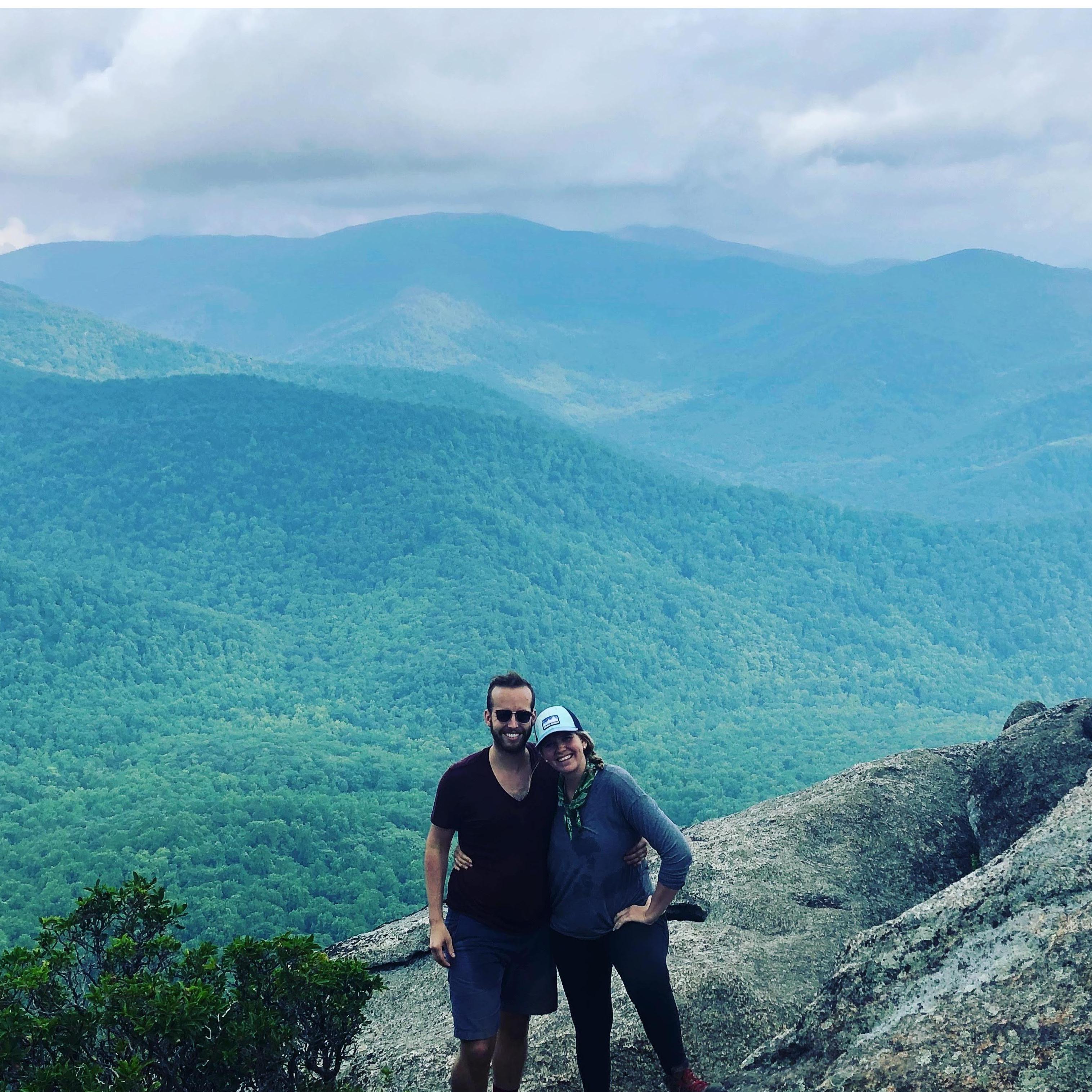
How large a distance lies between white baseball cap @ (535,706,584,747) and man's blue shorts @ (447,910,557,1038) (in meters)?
1.52

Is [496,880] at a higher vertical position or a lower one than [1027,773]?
higher

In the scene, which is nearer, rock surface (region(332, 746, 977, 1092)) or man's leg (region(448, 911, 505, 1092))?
man's leg (region(448, 911, 505, 1092))

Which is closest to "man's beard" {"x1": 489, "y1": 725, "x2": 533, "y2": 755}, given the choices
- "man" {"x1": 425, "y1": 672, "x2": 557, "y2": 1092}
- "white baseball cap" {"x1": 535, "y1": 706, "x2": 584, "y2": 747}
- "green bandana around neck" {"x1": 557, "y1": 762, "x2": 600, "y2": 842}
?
"man" {"x1": 425, "y1": 672, "x2": 557, "y2": 1092}

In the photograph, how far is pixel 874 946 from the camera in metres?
7.68

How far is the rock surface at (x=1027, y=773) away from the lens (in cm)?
1174

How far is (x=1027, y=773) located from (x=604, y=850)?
23.1ft

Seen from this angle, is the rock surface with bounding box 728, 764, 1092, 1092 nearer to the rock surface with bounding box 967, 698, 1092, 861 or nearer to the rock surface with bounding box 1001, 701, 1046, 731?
the rock surface with bounding box 967, 698, 1092, 861

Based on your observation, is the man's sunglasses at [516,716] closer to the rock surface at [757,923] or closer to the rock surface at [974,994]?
the rock surface at [757,923]

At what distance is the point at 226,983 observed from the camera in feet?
24.8

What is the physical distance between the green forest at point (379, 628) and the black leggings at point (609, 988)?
138ft

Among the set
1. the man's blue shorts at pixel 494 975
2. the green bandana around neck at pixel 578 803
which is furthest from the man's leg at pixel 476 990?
the green bandana around neck at pixel 578 803

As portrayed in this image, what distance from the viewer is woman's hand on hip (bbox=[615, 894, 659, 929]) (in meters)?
7.37

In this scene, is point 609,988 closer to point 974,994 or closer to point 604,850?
point 604,850

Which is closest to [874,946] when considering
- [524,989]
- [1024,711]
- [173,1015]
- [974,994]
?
[974,994]
